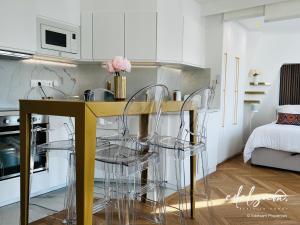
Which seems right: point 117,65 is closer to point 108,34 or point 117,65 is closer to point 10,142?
point 10,142

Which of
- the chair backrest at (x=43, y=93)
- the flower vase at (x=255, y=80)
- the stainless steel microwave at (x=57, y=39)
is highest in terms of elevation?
the stainless steel microwave at (x=57, y=39)

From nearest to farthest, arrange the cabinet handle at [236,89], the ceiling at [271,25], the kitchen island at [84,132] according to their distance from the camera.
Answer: the kitchen island at [84,132], the ceiling at [271,25], the cabinet handle at [236,89]

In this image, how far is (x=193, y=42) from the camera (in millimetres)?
3838

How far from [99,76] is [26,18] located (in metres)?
1.25

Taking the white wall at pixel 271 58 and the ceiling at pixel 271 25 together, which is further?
the white wall at pixel 271 58

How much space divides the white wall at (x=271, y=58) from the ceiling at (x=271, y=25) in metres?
0.25

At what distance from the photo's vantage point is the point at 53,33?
3.01 meters

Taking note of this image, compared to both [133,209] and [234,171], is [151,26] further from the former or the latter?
[234,171]

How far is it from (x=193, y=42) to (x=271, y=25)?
1.84 metres

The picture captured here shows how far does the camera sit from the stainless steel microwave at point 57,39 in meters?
2.90

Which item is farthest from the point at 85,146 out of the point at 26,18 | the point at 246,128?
the point at 246,128

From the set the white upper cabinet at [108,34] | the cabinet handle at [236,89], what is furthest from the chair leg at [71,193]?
the cabinet handle at [236,89]

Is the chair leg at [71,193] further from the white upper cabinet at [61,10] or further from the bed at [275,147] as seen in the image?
the bed at [275,147]

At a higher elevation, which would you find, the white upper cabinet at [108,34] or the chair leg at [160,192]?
the white upper cabinet at [108,34]
